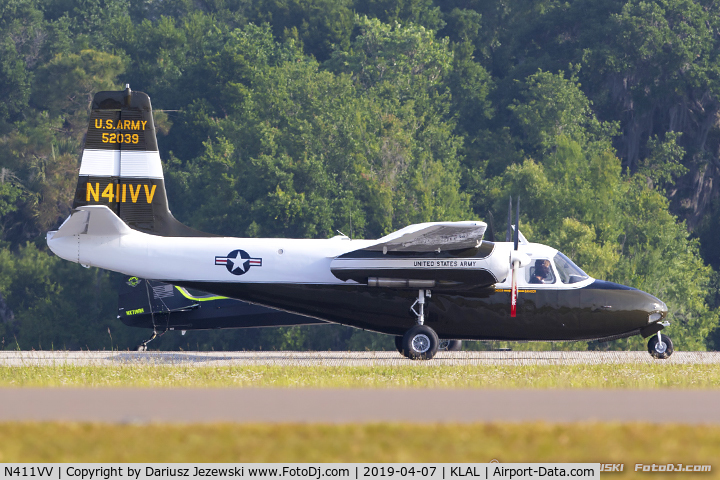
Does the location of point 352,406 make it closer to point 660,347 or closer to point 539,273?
point 539,273

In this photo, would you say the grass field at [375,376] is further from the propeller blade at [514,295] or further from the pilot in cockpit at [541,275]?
the pilot in cockpit at [541,275]

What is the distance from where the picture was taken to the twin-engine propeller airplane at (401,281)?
2067cm

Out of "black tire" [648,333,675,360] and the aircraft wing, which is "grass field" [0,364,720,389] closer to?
"black tire" [648,333,675,360]

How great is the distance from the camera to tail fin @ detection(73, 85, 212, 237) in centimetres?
2247

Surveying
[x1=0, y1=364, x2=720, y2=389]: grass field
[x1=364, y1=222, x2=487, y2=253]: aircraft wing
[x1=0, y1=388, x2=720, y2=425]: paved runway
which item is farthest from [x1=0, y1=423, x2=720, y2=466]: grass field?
[x1=364, y1=222, x2=487, y2=253]: aircraft wing

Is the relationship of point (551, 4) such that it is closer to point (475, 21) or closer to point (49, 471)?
point (475, 21)

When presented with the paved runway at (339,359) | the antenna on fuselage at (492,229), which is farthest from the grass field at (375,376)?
the antenna on fuselage at (492,229)

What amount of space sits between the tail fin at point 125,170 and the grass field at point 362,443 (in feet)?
42.5

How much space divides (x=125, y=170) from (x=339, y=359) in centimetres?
685

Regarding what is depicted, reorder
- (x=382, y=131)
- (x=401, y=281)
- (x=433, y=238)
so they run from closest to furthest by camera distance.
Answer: (x=433, y=238) → (x=401, y=281) → (x=382, y=131)

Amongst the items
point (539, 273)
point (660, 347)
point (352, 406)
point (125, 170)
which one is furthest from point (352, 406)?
point (125, 170)

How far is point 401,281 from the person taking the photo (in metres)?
20.7

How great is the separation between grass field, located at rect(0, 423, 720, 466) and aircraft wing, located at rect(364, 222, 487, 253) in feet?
32.2

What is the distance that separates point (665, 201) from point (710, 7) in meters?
15.8
